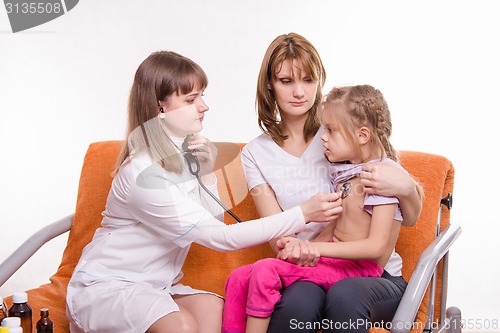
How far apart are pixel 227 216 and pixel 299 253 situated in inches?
21.4

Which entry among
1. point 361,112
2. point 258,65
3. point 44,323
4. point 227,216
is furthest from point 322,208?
point 258,65

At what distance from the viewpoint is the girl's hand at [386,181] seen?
2.06 meters

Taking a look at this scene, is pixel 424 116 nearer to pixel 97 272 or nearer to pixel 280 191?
pixel 280 191

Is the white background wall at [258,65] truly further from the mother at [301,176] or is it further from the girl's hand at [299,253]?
the girl's hand at [299,253]

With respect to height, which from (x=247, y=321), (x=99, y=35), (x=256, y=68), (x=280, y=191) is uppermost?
(x=99, y=35)

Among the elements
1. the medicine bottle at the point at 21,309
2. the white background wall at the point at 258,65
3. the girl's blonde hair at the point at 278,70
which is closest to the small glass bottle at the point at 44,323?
the medicine bottle at the point at 21,309

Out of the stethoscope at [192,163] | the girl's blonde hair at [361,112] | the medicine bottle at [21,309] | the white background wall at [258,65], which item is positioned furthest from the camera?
the white background wall at [258,65]

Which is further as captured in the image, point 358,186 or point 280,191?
point 280,191

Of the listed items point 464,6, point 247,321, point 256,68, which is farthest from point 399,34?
point 247,321

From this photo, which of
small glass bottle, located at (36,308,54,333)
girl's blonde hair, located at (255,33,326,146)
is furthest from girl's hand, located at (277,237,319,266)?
small glass bottle, located at (36,308,54,333)

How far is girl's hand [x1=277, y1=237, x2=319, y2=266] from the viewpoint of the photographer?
201 cm

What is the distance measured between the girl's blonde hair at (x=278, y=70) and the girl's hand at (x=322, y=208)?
35 centimetres

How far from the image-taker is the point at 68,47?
144 inches

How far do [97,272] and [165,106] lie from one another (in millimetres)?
503
